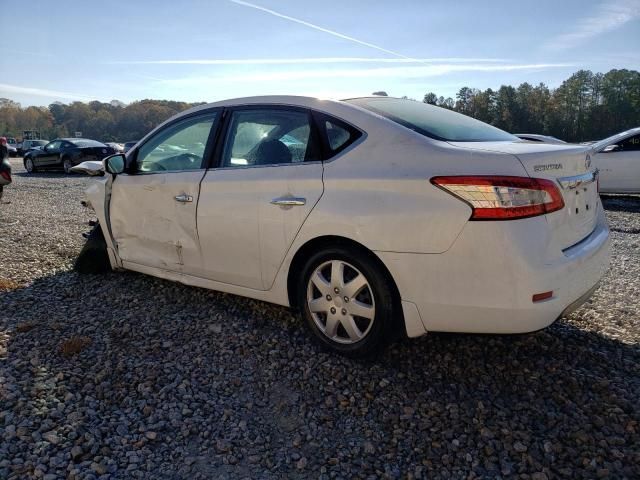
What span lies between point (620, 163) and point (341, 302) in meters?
9.50

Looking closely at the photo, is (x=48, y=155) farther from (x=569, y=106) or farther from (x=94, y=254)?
(x=569, y=106)

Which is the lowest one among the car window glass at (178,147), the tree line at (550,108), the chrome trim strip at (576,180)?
the chrome trim strip at (576,180)

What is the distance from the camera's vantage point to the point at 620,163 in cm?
1017

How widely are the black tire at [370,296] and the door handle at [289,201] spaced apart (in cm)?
34

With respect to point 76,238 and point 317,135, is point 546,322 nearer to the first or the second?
point 317,135

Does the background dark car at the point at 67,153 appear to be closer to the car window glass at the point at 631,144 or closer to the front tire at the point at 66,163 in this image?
the front tire at the point at 66,163

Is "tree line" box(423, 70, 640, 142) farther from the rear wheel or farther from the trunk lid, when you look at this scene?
the trunk lid

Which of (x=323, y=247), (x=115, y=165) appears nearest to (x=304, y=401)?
(x=323, y=247)

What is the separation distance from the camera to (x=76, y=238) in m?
6.62

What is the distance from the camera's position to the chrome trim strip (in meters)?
2.73

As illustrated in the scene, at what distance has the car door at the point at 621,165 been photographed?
10.0 m

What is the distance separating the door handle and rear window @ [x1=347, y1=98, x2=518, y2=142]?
2.43ft

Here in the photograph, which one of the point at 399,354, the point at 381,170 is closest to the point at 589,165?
the point at 381,170

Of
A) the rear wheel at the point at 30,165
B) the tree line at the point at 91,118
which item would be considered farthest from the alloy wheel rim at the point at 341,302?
the tree line at the point at 91,118
